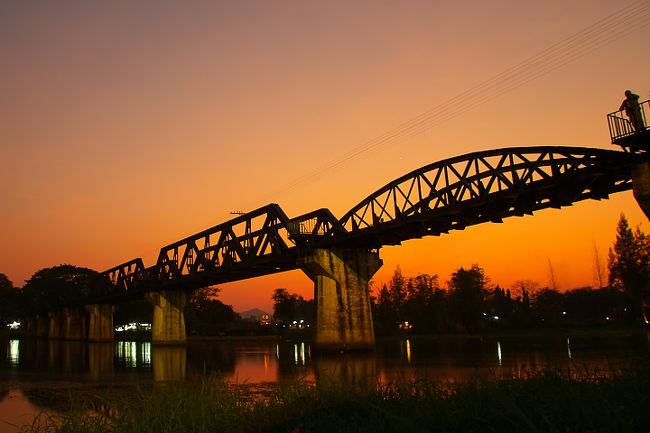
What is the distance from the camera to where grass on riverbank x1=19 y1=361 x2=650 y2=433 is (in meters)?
7.89

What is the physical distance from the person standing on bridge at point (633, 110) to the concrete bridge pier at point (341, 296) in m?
28.3

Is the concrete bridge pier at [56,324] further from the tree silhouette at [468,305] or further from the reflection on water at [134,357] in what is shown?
the tree silhouette at [468,305]

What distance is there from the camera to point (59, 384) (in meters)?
29.3

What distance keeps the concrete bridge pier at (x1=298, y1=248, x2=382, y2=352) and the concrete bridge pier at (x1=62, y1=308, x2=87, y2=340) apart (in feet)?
305

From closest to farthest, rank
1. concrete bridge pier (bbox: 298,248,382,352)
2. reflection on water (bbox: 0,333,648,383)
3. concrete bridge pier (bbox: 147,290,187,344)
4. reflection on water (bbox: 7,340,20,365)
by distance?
1. reflection on water (bbox: 0,333,648,383)
2. reflection on water (bbox: 7,340,20,365)
3. concrete bridge pier (bbox: 298,248,382,352)
4. concrete bridge pier (bbox: 147,290,187,344)

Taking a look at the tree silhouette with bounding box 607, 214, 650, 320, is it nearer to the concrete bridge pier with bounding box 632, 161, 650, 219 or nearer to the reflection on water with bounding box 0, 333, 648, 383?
the reflection on water with bounding box 0, 333, 648, 383

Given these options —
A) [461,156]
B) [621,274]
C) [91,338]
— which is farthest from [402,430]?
[621,274]

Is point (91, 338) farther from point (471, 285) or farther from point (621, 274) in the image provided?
point (621, 274)

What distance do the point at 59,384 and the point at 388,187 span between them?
31778 mm

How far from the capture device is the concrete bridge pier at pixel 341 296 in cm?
5131

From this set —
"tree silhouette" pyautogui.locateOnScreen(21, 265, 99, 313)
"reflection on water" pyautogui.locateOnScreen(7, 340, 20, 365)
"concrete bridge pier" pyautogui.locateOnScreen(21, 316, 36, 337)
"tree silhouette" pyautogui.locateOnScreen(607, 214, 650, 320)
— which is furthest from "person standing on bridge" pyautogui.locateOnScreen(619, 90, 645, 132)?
"concrete bridge pier" pyautogui.locateOnScreen(21, 316, 36, 337)

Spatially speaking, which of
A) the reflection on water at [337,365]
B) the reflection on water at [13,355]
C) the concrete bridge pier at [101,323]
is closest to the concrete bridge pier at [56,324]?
the concrete bridge pier at [101,323]

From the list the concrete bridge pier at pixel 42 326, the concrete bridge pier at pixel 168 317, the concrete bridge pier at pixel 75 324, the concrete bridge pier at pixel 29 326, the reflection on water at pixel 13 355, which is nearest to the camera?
the reflection on water at pixel 13 355

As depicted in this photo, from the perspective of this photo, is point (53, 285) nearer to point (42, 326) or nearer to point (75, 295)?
point (75, 295)
